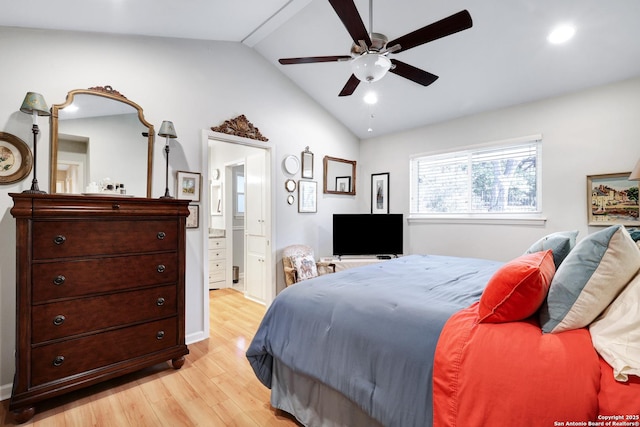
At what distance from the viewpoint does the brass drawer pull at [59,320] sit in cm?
197

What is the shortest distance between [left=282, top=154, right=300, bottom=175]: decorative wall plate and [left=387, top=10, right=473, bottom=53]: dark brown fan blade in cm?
224

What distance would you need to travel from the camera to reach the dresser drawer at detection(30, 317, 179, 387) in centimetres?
193

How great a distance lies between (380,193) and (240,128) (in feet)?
7.68

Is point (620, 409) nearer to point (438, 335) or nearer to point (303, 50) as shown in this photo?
point (438, 335)

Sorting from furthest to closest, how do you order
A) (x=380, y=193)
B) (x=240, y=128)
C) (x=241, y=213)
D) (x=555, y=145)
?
(x=241, y=213) → (x=380, y=193) → (x=240, y=128) → (x=555, y=145)

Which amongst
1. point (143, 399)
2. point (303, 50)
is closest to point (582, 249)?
point (143, 399)

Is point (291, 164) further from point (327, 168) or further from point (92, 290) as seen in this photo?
point (92, 290)

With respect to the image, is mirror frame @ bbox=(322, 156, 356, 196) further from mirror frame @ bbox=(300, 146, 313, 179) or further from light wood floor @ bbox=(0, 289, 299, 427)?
light wood floor @ bbox=(0, 289, 299, 427)

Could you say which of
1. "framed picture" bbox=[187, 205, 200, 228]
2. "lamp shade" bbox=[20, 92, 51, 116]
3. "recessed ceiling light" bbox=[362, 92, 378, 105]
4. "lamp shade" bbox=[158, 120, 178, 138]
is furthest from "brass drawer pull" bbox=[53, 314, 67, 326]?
"recessed ceiling light" bbox=[362, 92, 378, 105]

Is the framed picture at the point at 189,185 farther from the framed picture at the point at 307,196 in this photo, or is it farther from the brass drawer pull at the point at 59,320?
the framed picture at the point at 307,196

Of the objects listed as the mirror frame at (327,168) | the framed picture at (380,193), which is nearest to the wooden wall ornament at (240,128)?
the mirror frame at (327,168)

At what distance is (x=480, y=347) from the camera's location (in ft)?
3.60

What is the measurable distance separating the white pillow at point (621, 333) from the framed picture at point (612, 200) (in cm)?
250

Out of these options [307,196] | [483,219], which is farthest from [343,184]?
[483,219]
